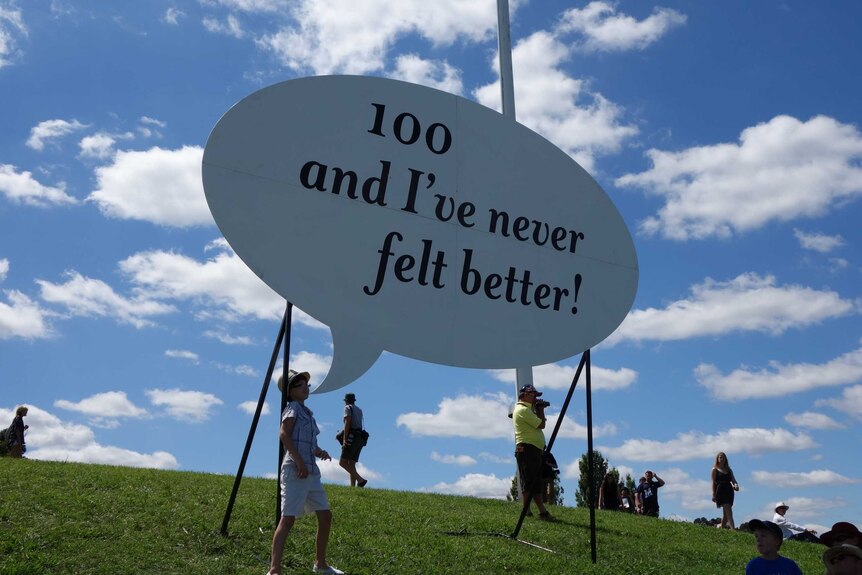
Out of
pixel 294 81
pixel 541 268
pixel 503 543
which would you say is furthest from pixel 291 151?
pixel 503 543

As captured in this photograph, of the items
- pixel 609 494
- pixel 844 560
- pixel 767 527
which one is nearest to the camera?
pixel 844 560

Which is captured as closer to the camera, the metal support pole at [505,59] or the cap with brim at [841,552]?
the cap with brim at [841,552]

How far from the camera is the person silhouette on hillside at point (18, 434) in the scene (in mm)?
14258

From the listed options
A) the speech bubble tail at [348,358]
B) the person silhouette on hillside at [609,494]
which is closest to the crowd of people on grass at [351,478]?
the speech bubble tail at [348,358]

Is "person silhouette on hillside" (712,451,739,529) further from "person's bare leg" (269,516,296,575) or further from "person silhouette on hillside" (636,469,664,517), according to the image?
"person's bare leg" (269,516,296,575)

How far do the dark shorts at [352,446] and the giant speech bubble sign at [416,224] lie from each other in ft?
16.9

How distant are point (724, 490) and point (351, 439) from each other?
634 centimetres

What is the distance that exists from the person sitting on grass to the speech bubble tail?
3.62 m

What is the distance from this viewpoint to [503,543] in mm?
9086

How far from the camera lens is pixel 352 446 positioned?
1354 cm

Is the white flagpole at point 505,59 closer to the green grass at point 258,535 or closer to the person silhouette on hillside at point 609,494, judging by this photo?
the green grass at point 258,535

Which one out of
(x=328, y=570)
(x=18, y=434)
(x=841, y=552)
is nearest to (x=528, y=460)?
(x=328, y=570)

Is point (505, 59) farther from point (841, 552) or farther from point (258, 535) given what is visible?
point (841, 552)

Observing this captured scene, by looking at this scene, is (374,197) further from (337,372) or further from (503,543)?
(503,543)
